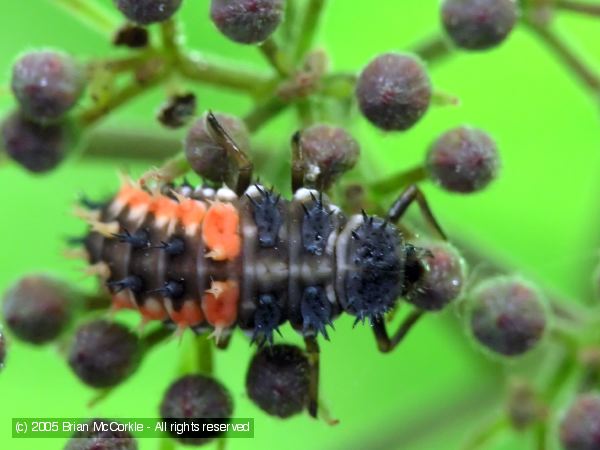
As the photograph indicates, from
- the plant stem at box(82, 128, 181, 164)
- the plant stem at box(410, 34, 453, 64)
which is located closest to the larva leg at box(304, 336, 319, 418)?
the plant stem at box(82, 128, 181, 164)

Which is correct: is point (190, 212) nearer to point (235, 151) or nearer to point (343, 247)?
point (235, 151)

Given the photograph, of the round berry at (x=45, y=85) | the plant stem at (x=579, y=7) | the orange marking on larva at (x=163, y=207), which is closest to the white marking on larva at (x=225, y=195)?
the orange marking on larva at (x=163, y=207)

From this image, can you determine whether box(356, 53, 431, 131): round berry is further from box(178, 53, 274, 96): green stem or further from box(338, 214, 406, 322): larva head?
box(178, 53, 274, 96): green stem

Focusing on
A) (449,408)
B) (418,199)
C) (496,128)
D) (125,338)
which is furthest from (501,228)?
(125,338)

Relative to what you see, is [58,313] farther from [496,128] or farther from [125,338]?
[496,128]

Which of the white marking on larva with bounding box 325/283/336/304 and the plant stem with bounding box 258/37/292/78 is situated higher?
the plant stem with bounding box 258/37/292/78
